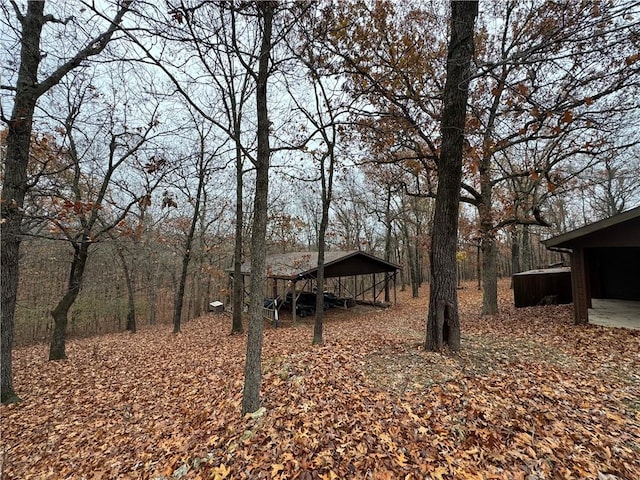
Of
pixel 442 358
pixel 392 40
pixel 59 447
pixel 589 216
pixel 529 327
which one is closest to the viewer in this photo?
pixel 59 447

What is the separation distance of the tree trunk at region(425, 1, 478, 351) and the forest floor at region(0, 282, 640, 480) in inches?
22.5

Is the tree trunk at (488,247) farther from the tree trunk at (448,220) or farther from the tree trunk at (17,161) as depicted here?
the tree trunk at (17,161)

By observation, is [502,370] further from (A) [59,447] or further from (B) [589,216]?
(B) [589,216]

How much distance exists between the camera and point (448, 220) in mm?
5250

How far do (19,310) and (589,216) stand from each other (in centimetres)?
4425

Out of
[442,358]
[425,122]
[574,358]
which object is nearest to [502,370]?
[442,358]

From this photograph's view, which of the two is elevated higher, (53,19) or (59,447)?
(53,19)

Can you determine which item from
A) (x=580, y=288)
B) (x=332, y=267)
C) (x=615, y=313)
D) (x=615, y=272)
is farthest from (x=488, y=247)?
(x=332, y=267)

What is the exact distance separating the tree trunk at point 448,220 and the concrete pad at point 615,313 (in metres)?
4.64

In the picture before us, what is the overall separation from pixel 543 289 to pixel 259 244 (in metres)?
11.5

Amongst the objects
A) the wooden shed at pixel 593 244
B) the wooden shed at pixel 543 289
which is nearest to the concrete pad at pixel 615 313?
the wooden shed at pixel 593 244

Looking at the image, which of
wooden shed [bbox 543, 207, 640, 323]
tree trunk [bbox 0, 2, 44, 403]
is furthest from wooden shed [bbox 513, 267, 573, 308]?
tree trunk [bbox 0, 2, 44, 403]

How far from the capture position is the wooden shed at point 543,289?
33.0ft

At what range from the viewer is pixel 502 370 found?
450 cm
